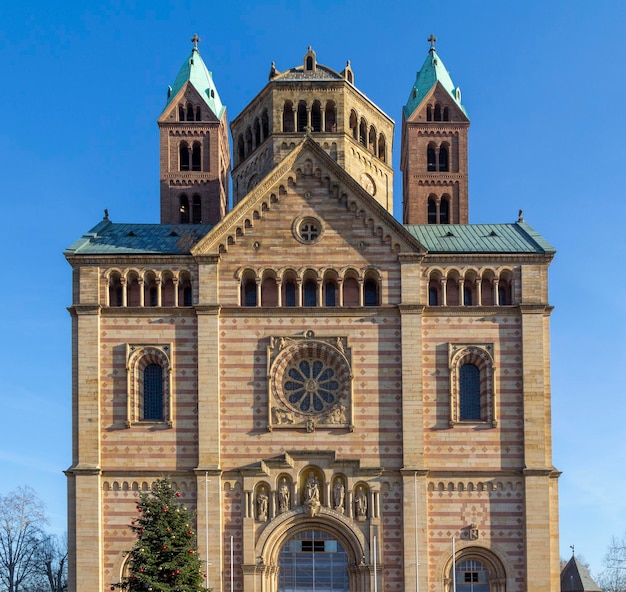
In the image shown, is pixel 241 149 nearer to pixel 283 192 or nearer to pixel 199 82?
pixel 199 82

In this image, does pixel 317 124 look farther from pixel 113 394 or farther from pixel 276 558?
pixel 276 558

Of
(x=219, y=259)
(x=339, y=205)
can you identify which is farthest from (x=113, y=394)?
(x=339, y=205)

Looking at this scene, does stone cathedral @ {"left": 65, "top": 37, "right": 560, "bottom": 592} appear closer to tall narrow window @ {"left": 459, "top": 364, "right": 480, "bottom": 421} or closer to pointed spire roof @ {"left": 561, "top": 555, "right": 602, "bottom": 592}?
tall narrow window @ {"left": 459, "top": 364, "right": 480, "bottom": 421}

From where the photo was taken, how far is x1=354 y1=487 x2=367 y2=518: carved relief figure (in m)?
45.5

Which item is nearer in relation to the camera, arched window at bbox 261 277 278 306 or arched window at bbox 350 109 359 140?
arched window at bbox 261 277 278 306

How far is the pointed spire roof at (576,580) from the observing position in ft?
182

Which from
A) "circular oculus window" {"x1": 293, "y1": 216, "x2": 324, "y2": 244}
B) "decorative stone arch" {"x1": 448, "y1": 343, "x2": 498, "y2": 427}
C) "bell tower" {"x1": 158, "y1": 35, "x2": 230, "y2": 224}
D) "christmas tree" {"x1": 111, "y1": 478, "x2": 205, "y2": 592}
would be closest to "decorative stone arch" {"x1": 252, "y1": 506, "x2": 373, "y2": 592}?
"christmas tree" {"x1": 111, "y1": 478, "x2": 205, "y2": 592}

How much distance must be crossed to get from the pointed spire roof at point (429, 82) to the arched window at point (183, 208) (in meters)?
13.2

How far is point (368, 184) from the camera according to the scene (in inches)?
2186

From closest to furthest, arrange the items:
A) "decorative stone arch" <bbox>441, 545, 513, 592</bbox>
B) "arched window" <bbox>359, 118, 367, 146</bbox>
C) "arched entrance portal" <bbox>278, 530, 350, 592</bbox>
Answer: "decorative stone arch" <bbox>441, 545, 513, 592</bbox> < "arched entrance portal" <bbox>278, 530, 350, 592</bbox> < "arched window" <bbox>359, 118, 367, 146</bbox>

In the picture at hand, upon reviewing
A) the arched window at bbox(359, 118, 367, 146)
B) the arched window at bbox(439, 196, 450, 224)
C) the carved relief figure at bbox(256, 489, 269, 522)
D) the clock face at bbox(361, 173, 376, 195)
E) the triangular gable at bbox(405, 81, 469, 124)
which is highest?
the triangular gable at bbox(405, 81, 469, 124)

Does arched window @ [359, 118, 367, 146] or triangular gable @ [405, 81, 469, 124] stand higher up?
triangular gable @ [405, 81, 469, 124]

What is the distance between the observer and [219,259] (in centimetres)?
4778

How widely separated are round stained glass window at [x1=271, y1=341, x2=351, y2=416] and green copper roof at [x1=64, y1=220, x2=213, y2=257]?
6886mm
